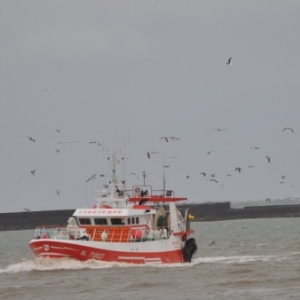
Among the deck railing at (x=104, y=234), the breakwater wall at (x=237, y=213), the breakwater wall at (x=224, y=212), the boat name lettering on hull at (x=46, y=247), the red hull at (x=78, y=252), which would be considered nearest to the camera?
the red hull at (x=78, y=252)

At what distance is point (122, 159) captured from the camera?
49438 mm

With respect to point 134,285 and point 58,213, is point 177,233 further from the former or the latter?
point 58,213

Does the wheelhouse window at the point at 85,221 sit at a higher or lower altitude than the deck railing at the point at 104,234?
higher

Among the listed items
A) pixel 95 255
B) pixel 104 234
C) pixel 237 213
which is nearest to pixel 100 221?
pixel 104 234

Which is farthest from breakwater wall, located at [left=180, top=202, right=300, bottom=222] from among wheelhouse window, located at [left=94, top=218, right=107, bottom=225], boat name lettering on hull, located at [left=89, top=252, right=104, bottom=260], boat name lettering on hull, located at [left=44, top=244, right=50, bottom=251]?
boat name lettering on hull, located at [left=44, top=244, right=50, bottom=251]

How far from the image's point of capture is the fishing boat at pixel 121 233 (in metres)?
45.8

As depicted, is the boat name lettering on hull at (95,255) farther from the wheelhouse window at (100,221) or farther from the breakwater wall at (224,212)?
the breakwater wall at (224,212)

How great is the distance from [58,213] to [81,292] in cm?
8192

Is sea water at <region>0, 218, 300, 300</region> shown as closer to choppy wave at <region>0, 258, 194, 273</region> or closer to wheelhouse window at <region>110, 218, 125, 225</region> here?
choppy wave at <region>0, 258, 194, 273</region>

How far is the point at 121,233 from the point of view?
155ft

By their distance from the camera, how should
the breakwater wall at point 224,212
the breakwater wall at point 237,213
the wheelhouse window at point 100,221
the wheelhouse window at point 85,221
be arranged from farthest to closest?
the breakwater wall at point 237,213
the breakwater wall at point 224,212
the wheelhouse window at point 85,221
the wheelhouse window at point 100,221

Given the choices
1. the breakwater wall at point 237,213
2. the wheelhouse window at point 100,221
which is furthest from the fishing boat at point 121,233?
the breakwater wall at point 237,213

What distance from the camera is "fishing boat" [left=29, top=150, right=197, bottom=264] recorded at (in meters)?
45.8

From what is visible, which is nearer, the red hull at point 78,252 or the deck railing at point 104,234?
the red hull at point 78,252
